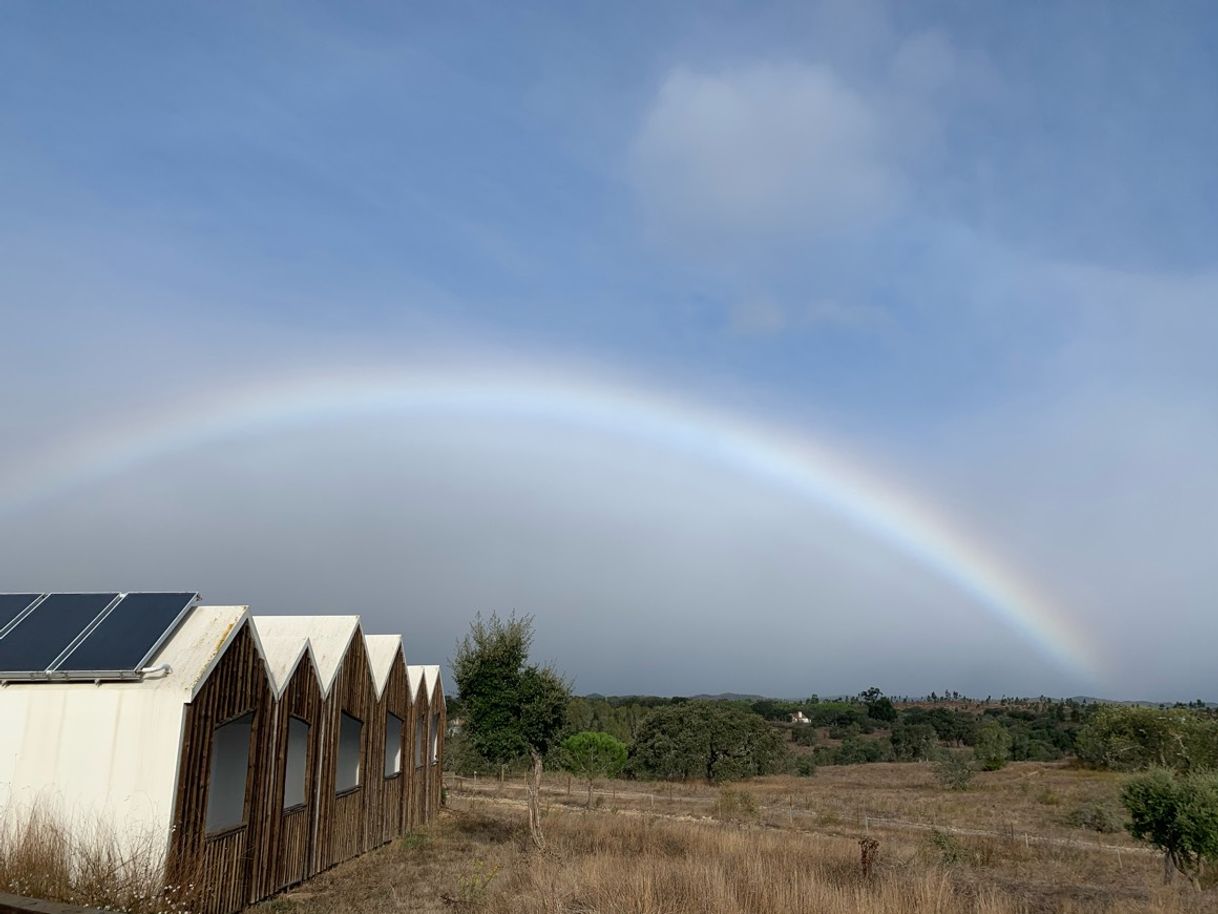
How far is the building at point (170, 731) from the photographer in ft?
34.3

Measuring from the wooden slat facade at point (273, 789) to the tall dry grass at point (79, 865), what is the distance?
672 mm

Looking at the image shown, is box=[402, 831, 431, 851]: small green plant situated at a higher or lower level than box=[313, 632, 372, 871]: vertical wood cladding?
lower

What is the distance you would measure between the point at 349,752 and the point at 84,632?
1009 cm

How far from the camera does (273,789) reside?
13.6 meters

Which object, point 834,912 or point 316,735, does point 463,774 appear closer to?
point 316,735

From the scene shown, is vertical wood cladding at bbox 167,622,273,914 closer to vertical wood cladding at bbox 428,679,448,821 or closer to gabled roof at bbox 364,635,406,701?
gabled roof at bbox 364,635,406,701

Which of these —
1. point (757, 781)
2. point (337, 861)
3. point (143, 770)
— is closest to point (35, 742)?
point (143, 770)

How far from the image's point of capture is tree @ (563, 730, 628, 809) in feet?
143

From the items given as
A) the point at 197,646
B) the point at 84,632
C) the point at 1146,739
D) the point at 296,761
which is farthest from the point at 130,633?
the point at 1146,739

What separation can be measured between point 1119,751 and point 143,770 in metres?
56.1

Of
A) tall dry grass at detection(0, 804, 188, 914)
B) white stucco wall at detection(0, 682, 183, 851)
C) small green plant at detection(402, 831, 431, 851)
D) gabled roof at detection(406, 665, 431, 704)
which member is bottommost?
small green plant at detection(402, 831, 431, 851)

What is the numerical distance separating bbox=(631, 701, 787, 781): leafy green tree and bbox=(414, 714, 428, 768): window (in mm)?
35450

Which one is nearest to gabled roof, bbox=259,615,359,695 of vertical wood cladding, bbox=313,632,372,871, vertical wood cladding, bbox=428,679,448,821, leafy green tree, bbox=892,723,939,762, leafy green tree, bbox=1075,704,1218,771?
vertical wood cladding, bbox=313,632,372,871

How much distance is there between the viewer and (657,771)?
59.3 metres
